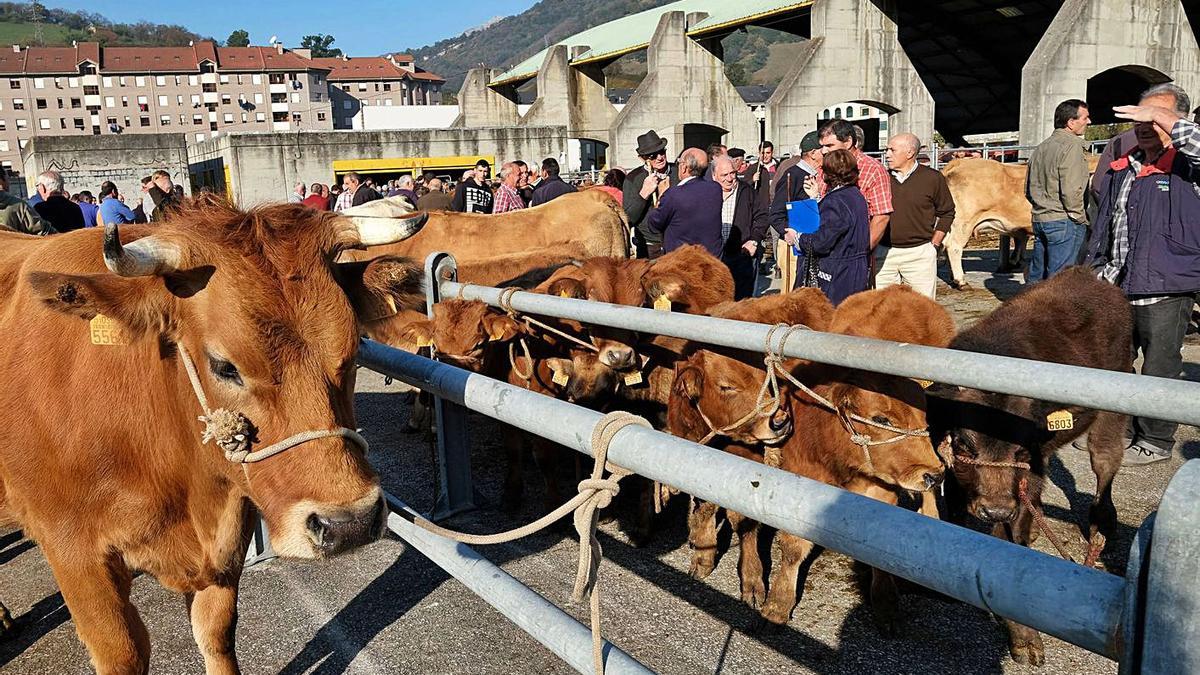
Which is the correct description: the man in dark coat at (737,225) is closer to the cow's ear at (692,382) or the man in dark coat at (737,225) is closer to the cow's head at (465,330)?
the cow's head at (465,330)

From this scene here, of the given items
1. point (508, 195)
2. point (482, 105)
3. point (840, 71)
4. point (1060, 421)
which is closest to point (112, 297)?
point (1060, 421)

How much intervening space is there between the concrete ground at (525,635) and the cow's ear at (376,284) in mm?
1564

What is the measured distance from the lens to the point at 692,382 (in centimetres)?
443

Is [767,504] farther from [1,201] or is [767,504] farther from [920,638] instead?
[1,201]

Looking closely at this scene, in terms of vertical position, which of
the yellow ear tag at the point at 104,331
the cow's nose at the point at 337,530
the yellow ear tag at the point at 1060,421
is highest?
the yellow ear tag at the point at 104,331

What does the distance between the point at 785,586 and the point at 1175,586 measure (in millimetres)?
2975

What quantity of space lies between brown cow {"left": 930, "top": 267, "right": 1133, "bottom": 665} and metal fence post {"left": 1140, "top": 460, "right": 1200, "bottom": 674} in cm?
274

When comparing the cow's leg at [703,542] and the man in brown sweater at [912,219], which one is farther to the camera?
the man in brown sweater at [912,219]

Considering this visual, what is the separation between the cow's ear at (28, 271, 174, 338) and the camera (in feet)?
7.55

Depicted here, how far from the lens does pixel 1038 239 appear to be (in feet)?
32.4

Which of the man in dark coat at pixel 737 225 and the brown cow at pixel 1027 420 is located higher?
the man in dark coat at pixel 737 225

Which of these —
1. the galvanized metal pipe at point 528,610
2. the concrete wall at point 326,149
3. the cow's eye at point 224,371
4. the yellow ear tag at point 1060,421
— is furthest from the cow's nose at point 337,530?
the concrete wall at point 326,149

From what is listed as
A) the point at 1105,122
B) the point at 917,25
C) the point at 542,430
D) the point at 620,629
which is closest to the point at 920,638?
the point at 620,629

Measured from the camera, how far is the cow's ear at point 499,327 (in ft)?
16.4
